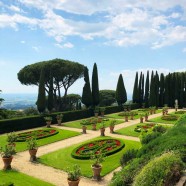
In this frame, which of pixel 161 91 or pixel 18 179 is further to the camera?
pixel 161 91

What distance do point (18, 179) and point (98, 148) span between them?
698 cm

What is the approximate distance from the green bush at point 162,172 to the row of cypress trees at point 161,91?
46.7 m

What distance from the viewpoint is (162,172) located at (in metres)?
7.10

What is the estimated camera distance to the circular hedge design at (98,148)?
16.9 m

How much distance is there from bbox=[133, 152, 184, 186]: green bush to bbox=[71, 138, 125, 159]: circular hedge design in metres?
8.91

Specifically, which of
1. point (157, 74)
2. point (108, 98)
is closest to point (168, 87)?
point (157, 74)

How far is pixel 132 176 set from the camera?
8344 mm

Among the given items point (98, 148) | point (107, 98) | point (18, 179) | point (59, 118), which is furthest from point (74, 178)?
point (107, 98)

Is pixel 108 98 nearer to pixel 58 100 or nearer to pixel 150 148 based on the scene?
pixel 58 100

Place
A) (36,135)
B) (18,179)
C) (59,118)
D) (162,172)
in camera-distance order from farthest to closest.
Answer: (59,118)
(36,135)
(18,179)
(162,172)

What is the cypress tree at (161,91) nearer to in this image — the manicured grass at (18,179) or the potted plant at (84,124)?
the potted plant at (84,124)

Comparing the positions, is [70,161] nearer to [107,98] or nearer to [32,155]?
[32,155]

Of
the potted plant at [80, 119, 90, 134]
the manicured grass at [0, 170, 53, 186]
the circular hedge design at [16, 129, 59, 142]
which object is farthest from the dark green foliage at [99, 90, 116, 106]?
the manicured grass at [0, 170, 53, 186]

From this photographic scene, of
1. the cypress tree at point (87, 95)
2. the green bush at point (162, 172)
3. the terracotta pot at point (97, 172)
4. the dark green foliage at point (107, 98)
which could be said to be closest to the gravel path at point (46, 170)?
the terracotta pot at point (97, 172)
